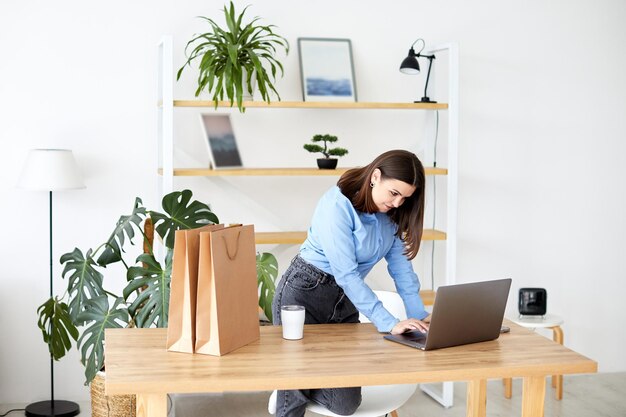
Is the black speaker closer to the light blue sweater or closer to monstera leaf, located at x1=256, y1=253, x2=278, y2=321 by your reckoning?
monstera leaf, located at x1=256, y1=253, x2=278, y2=321

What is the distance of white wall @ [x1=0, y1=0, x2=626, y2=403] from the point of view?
411cm

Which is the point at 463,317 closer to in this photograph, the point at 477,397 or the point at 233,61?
the point at 477,397

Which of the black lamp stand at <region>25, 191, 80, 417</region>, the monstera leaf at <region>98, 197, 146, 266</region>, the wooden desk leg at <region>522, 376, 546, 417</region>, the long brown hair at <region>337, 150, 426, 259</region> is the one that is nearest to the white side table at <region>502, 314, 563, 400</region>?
the long brown hair at <region>337, 150, 426, 259</region>

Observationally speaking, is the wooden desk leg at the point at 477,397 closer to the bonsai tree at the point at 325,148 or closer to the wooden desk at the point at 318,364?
the wooden desk at the point at 318,364

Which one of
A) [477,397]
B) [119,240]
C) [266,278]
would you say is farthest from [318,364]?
[119,240]

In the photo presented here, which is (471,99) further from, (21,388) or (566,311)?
(21,388)

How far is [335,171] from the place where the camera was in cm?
401

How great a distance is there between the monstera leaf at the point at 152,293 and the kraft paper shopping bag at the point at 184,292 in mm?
1010

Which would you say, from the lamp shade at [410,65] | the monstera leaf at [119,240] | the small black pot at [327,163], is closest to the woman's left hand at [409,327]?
the monstera leaf at [119,240]

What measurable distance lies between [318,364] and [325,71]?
2456 mm

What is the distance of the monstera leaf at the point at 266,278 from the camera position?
3.65 metres

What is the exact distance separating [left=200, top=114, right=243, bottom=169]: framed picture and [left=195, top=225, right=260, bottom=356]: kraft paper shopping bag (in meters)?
1.34

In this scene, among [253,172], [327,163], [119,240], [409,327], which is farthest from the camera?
[327,163]

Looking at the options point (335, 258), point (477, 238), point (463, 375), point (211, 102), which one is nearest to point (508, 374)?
point (463, 375)
